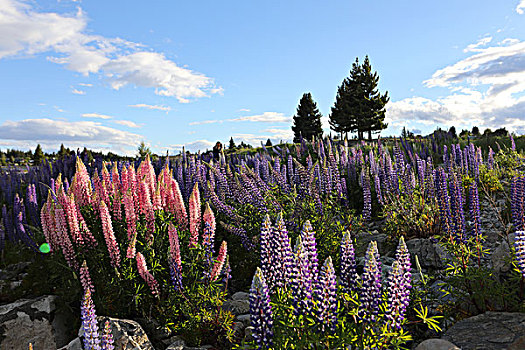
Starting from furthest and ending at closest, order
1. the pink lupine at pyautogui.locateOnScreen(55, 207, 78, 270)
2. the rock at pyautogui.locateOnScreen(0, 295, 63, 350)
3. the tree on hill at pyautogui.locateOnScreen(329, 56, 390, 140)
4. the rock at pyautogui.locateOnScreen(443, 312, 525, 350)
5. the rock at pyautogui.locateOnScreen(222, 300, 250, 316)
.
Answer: the tree on hill at pyautogui.locateOnScreen(329, 56, 390, 140)
the rock at pyautogui.locateOnScreen(0, 295, 63, 350)
the rock at pyautogui.locateOnScreen(222, 300, 250, 316)
the pink lupine at pyautogui.locateOnScreen(55, 207, 78, 270)
the rock at pyautogui.locateOnScreen(443, 312, 525, 350)

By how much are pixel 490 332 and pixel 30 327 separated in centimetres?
621

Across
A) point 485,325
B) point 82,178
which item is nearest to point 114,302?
point 82,178

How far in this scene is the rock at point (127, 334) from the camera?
4430 mm

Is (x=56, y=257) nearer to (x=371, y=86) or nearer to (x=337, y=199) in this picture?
(x=337, y=199)

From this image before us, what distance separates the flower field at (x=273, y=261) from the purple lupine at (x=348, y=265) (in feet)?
0.04

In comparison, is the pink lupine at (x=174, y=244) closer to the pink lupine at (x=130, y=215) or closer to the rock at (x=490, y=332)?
the pink lupine at (x=130, y=215)

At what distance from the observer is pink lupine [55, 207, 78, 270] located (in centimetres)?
522

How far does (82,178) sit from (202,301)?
3023 millimetres

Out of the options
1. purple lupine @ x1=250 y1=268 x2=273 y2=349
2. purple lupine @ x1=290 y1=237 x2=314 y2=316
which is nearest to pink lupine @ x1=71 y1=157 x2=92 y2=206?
purple lupine @ x1=250 y1=268 x2=273 y2=349

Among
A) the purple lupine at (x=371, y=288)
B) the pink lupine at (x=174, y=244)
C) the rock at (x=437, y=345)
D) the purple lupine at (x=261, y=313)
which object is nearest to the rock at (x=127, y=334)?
the pink lupine at (x=174, y=244)

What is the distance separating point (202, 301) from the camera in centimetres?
481

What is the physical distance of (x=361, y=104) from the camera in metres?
58.0

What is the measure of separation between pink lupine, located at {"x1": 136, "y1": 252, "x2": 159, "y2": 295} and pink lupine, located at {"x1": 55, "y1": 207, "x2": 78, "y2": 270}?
48.2 inches

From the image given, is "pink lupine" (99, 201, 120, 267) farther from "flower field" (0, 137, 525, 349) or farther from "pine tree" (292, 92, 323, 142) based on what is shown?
"pine tree" (292, 92, 323, 142)
